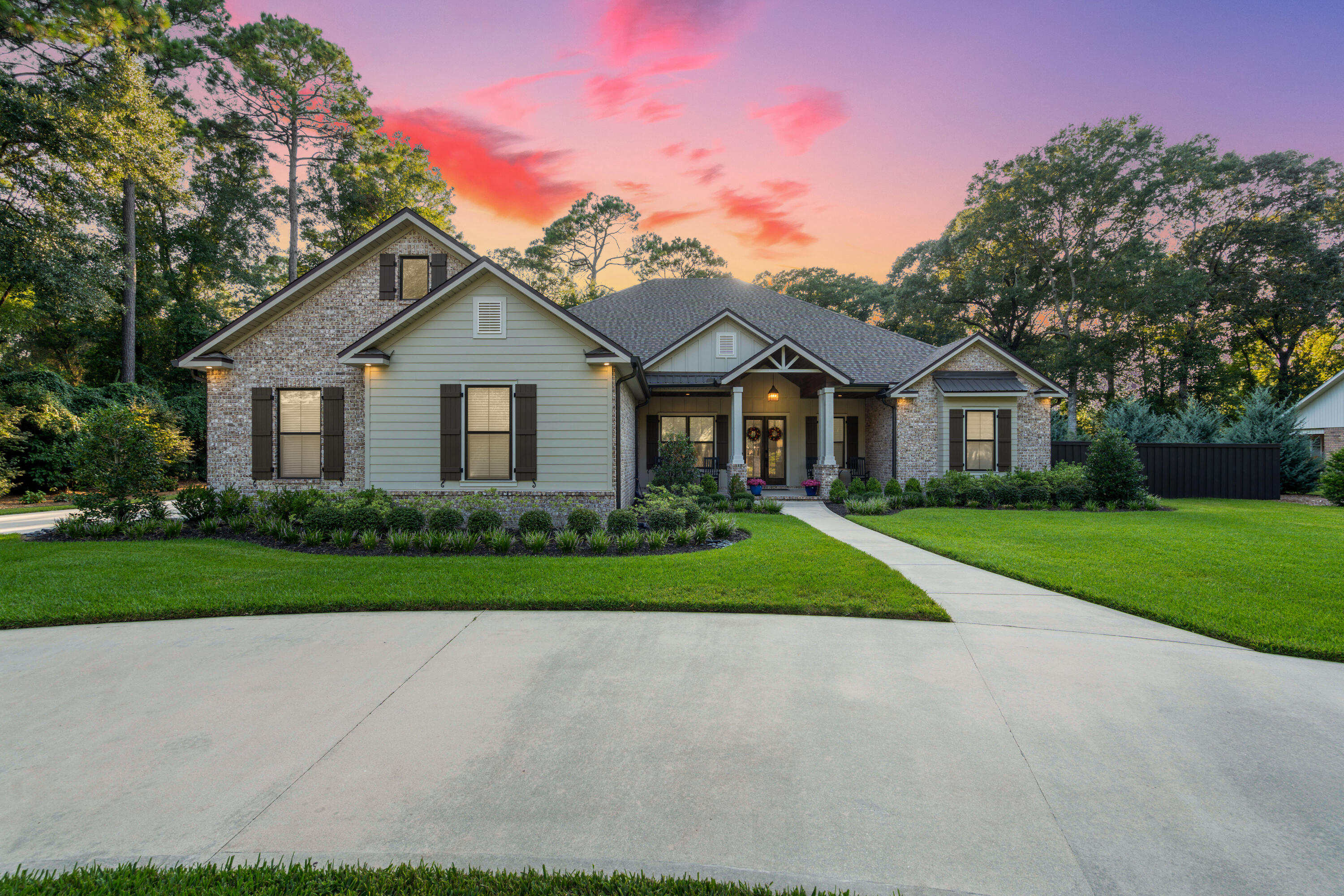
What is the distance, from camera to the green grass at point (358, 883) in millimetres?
1969

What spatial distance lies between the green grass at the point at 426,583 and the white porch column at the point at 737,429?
7572 millimetres

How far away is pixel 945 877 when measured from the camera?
6.68 ft

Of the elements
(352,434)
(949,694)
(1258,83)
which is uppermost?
(1258,83)

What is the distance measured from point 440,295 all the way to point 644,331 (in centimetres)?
980

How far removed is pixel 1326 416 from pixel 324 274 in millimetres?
37647

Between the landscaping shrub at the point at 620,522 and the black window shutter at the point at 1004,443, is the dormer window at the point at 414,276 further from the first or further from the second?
the black window shutter at the point at 1004,443

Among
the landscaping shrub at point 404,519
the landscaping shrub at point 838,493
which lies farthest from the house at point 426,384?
the landscaping shrub at point 838,493

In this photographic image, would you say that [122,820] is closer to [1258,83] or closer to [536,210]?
[536,210]

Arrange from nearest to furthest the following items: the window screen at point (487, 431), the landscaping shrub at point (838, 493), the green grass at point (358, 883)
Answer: the green grass at point (358, 883), the window screen at point (487, 431), the landscaping shrub at point (838, 493)

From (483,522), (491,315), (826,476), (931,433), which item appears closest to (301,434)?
(491,315)

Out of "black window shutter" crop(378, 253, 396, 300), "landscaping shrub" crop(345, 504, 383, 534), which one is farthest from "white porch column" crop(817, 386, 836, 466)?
"landscaping shrub" crop(345, 504, 383, 534)

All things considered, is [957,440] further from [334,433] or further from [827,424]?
[334,433]

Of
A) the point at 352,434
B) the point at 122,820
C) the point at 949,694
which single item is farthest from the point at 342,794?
the point at 352,434

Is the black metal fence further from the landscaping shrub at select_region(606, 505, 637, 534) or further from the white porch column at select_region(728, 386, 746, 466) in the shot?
the landscaping shrub at select_region(606, 505, 637, 534)
